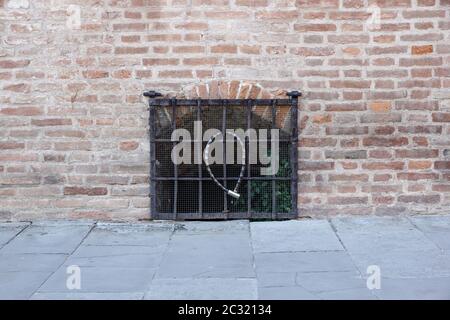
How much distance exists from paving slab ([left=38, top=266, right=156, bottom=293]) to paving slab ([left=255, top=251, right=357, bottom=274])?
0.79 metres

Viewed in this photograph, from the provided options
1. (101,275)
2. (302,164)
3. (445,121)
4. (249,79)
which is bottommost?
(101,275)

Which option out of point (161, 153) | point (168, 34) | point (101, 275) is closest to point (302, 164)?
point (161, 153)

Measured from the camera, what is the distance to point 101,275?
4.20 m

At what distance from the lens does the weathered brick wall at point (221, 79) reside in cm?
552

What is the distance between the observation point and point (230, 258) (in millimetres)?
4590

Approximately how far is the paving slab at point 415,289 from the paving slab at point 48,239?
2.36 metres

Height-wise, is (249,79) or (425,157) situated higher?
(249,79)

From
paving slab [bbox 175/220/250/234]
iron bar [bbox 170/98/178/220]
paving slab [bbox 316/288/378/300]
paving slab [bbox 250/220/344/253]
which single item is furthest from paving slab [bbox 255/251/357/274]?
iron bar [bbox 170/98/178/220]

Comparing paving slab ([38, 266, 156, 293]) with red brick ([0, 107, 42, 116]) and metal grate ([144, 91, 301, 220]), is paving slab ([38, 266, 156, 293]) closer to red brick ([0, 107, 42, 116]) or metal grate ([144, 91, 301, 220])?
metal grate ([144, 91, 301, 220])

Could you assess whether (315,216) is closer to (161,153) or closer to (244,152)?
(244,152)

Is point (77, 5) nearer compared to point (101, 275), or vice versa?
point (101, 275)

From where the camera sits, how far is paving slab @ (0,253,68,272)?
4.38 metres

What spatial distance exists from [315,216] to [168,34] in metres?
2.06

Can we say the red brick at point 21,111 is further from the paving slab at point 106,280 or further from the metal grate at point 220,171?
the paving slab at point 106,280
